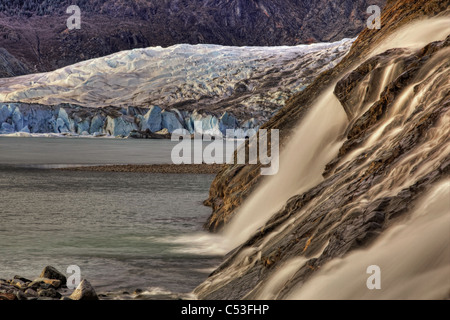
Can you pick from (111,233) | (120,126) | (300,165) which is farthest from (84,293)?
(120,126)

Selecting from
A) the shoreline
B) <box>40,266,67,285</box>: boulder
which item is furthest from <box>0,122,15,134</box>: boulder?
<box>40,266,67,285</box>: boulder

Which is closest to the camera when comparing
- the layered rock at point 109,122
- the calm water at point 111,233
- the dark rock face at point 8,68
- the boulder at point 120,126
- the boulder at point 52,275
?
the boulder at point 52,275

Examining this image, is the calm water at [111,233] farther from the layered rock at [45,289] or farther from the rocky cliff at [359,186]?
the rocky cliff at [359,186]

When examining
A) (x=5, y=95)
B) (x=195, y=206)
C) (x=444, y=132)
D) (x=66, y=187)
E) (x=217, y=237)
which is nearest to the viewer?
(x=444, y=132)

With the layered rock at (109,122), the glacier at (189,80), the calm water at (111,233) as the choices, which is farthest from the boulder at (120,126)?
the calm water at (111,233)
